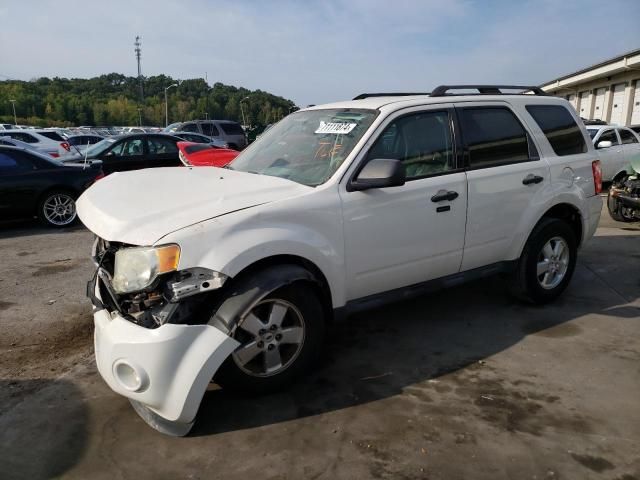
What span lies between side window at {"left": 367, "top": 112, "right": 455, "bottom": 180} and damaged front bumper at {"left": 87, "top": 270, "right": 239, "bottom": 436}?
5.71ft

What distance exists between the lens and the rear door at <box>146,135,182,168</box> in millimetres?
12727

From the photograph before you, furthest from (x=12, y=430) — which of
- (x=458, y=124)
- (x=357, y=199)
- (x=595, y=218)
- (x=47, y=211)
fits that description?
(x=47, y=211)

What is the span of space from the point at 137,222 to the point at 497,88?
3.44 meters

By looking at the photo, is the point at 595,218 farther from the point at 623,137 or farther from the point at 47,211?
the point at 623,137

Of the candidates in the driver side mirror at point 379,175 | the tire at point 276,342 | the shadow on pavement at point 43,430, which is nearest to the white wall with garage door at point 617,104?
the driver side mirror at point 379,175

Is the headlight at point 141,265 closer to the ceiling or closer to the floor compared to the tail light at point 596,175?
closer to the floor

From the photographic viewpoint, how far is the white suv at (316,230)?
9.02 ft

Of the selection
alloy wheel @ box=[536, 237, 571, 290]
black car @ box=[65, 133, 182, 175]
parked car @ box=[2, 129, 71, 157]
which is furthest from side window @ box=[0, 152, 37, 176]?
alloy wheel @ box=[536, 237, 571, 290]

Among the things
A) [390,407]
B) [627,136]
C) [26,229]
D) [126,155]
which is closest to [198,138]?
[126,155]

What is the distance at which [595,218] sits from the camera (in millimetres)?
4980

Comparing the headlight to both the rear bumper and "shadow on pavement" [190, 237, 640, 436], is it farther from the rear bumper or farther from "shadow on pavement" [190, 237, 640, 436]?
the rear bumper

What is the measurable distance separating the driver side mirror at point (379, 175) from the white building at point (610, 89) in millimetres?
24876

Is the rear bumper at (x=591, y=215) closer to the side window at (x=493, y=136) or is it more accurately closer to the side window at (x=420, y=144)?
the side window at (x=493, y=136)

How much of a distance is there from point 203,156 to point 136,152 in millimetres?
3339
